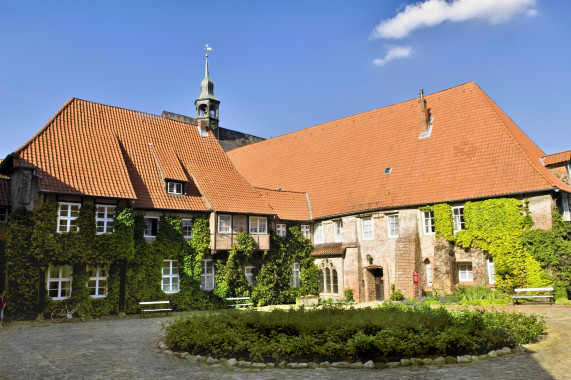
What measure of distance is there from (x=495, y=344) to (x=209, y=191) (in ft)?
64.5

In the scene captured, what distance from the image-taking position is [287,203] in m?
33.1

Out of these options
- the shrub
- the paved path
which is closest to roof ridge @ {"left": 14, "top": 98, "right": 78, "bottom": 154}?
the paved path

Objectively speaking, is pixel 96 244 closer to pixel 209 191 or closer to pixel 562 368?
pixel 209 191

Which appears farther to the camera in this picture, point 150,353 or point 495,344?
point 150,353

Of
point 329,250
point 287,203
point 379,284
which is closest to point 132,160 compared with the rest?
point 287,203

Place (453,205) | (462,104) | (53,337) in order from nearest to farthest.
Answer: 1. (53,337)
2. (453,205)
3. (462,104)

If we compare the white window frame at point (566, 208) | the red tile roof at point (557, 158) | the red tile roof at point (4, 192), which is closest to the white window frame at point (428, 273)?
the white window frame at point (566, 208)

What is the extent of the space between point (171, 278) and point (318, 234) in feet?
38.4

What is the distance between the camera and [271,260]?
29656mm

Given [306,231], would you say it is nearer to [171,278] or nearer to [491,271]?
[171,278]

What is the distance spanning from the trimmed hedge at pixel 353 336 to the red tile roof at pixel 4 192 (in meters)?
16.6

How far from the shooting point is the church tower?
47.1 meters

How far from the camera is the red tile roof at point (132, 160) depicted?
76.7ft

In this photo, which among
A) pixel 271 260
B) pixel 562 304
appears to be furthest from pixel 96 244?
pixel 562 304
